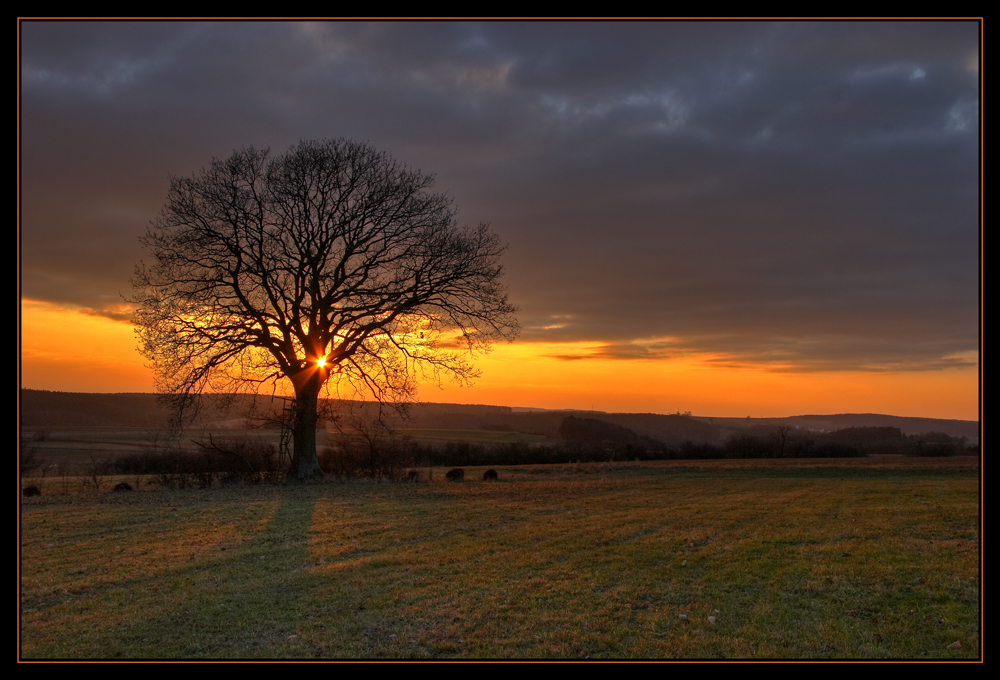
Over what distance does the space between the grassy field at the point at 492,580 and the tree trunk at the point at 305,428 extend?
640 centimetres

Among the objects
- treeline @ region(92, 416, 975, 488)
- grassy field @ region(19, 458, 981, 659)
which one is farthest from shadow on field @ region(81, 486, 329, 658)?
treeline @ region(92, 416, 975, 488)

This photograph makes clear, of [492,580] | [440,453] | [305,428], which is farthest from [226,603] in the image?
[440,453]

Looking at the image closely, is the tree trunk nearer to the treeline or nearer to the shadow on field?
the treeline

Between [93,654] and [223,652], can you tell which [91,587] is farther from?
[223,652]

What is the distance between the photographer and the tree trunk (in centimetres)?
2588

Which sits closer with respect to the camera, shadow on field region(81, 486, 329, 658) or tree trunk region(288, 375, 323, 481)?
shadow on field region(81, 486, 329, 658)

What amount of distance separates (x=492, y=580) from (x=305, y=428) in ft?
60.0

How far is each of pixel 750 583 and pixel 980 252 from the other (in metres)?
5.62

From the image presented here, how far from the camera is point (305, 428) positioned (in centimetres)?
2612

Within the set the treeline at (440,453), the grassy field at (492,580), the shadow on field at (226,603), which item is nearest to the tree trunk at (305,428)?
the treeline at (440,453)

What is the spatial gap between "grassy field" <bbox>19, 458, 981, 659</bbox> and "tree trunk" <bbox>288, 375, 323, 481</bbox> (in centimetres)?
640

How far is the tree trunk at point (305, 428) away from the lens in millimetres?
25875

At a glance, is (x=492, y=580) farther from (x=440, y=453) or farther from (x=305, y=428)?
(x=440, y=453)

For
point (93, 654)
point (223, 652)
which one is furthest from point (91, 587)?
point (223, 652)
